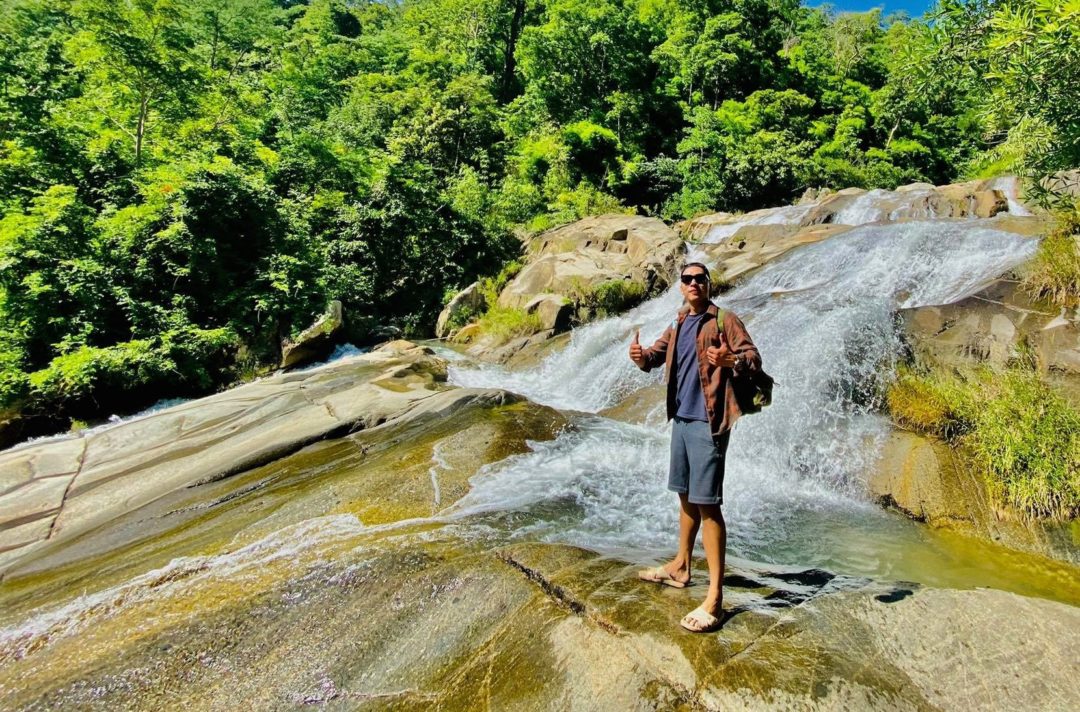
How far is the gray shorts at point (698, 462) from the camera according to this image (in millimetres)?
2949

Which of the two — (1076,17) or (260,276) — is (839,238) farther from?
(260,276)

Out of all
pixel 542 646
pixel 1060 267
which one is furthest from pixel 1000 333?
pixel 542 646

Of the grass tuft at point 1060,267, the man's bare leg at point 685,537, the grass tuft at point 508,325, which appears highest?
the grass tuft at point 1060,267

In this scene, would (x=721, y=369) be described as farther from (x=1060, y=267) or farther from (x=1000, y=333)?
(x=1060, y=267)

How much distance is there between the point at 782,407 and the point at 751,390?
545cm

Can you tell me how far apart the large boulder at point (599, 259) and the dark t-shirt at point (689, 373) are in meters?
11.6

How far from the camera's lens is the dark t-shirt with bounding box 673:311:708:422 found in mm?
3096

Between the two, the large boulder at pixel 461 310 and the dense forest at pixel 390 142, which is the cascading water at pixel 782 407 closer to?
the dense forest at pixel 390 142

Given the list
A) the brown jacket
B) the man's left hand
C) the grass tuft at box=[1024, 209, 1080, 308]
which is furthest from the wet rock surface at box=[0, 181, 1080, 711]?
the grass tuft at box=[1024, 209, 1080, 308]

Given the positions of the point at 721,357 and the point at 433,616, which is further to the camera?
the point at 433,616

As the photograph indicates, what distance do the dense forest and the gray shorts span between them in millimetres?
4340

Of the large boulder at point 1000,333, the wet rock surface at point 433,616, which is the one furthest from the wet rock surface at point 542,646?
the large boulder at point 1000,333

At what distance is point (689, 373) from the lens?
3193mm

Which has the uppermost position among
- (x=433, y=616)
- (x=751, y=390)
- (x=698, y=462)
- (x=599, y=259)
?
(x=599, y=259)
